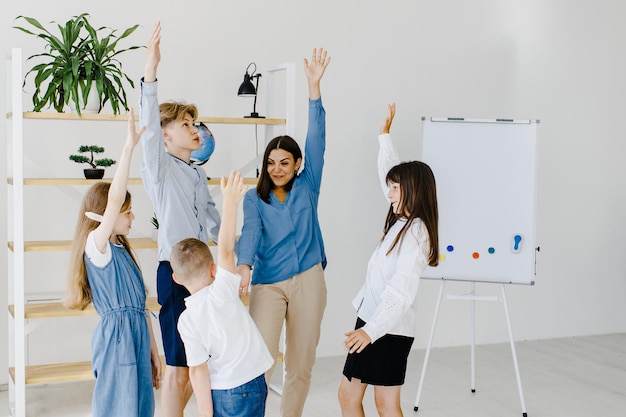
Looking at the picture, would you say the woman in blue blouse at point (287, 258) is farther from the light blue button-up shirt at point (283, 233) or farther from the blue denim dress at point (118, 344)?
the blue denim dress at point (118, 344)

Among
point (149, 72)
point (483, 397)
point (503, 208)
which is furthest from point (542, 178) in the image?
point (149, 72)

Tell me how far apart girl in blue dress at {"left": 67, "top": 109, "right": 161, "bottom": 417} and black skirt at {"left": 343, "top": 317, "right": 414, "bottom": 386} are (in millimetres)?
732

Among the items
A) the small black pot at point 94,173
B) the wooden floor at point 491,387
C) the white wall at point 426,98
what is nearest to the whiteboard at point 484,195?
the wooden floor at point 491,387

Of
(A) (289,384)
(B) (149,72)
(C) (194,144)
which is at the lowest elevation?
(A) (289,384)

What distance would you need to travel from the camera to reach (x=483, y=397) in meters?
4.39

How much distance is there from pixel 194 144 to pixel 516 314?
339cm

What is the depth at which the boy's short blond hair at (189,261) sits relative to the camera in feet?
7.75

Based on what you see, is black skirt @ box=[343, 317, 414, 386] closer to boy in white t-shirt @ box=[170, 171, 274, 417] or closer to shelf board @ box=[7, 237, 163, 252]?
boy in white t-shirt @ box=[170, 171, 274, 417]

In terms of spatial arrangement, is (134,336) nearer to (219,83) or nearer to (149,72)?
(149,72)

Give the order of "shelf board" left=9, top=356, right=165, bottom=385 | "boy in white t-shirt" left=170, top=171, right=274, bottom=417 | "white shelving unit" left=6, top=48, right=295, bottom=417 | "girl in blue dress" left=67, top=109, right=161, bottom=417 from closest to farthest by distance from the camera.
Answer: "boy in white t-shirt" left=170, top=171, right=274, bottom=417
"girl in blue dress" left=67, top=109, right=161, bottom=417
"white shelving unit" left=6, top=48, right=295, bottom=417
"shelf board" left=9, top=356, right=165, bottom=385

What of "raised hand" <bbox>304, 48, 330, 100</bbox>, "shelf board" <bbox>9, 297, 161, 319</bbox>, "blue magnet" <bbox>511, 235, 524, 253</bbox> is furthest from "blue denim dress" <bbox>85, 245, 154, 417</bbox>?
"blue magnet" <bbox>511, 235, 524, 253</bbox>

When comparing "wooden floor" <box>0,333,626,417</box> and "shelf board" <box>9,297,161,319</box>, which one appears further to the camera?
"wooden floor" <box>0,333,626,417</box>

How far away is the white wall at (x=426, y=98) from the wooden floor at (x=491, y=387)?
28 centimetres

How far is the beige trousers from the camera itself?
3227 mm
